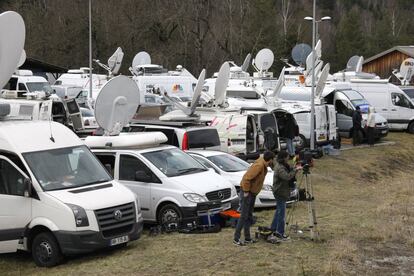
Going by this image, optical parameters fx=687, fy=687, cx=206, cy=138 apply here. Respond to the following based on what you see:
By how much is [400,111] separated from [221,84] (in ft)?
48.3

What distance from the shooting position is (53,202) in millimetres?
11008

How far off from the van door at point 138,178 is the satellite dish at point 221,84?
791cm

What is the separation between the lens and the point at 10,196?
11.5 m

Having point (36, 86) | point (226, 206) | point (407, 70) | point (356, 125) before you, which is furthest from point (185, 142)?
point (407, 70)

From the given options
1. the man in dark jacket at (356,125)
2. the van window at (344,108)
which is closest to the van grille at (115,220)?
the man in dark jacket at (356,125)

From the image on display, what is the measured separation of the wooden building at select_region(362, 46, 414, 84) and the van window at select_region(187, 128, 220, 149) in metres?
38.9

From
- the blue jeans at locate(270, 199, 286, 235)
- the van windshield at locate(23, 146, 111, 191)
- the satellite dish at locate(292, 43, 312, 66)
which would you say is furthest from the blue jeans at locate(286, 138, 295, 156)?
the satellite dish at locate(292, 43, 312, 66)

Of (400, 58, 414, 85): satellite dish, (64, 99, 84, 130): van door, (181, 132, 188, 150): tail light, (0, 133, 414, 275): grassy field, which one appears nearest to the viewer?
(0, 133, 414, 275): grassy field

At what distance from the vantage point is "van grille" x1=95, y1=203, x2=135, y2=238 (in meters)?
11.2

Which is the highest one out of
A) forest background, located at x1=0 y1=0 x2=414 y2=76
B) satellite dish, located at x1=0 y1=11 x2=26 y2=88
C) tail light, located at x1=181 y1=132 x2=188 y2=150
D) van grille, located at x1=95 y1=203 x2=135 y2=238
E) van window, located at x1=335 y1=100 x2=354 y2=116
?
forest background, located at x1=0 y1=0 x2=414 y2=76

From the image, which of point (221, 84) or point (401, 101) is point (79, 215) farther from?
point (401, 101)

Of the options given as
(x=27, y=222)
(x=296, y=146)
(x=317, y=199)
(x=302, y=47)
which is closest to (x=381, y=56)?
(x=302, y=47)

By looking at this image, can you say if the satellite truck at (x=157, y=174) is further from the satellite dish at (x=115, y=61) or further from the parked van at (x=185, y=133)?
the satellite dish at (x=115, y=61)

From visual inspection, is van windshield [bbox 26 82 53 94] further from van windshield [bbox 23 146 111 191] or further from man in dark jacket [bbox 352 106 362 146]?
van windshield [bbox 23 146 111 191]
